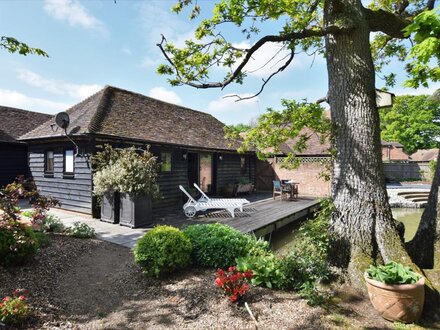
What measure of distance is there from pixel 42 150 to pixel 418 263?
1286cm

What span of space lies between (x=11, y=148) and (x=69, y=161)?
18.8ft

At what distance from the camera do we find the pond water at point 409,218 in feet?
35.1

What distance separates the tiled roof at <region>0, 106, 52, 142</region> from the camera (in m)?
12.9

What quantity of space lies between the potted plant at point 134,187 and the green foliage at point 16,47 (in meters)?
3.22

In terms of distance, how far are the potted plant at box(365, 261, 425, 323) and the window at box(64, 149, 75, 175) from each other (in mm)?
9690

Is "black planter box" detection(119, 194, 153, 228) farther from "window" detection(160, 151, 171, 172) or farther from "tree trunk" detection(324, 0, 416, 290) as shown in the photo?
"tree trunk" detection(324, 0, 416, 290)

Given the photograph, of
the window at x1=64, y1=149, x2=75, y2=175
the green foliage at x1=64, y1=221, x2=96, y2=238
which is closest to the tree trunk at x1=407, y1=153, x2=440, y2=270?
the green foliage at x1=64, y1=221, x2=96, y2=238

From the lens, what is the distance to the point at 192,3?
552cm

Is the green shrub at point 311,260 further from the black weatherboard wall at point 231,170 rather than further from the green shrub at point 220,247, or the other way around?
the black weatherboard wall at point 231,170

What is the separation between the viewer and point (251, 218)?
358 inches

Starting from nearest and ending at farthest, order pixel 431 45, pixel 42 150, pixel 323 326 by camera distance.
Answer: pixel 431 45, pixel 323 326, pixel 42 150

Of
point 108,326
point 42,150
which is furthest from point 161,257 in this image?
point 42,150

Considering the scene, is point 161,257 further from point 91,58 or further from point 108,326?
point 91,58

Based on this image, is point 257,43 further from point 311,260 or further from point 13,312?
point 13,312
